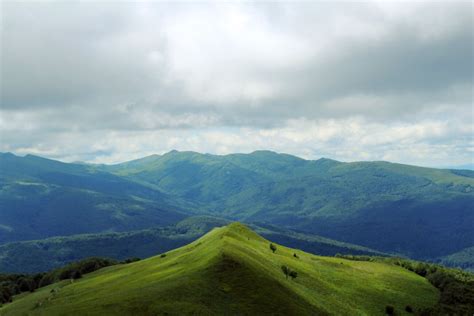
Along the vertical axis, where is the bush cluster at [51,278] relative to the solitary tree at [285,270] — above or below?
below

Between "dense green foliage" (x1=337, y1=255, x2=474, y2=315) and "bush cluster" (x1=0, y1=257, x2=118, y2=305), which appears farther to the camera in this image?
"bush cluster" (x1=0, y1=257, x2=118, y2=305)

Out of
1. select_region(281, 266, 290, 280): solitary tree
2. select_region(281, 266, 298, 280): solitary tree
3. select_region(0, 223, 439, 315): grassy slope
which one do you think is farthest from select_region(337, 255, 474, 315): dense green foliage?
select_region(281, 266, 290, 280): solitary tree

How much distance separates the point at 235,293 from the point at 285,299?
32.7 feet

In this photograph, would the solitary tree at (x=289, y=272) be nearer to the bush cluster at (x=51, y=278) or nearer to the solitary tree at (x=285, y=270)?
the solitary tree at (x=285, y=270)

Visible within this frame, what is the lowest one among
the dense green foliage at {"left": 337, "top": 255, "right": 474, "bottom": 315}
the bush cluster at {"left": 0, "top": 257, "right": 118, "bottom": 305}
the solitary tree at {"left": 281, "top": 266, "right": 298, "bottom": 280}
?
the bush cluster at {"left": 0, "top": 257, "right": 118, "bottom": 305}

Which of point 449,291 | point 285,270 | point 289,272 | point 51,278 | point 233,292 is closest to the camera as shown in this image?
point 233,292

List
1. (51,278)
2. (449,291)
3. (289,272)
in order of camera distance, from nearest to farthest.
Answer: (289,272), (449,291), (51,278)

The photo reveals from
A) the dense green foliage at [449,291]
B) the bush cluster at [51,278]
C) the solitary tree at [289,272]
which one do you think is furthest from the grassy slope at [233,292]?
the bush cluster at [51,278]

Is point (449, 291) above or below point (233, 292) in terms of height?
below

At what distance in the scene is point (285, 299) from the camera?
8288 cm

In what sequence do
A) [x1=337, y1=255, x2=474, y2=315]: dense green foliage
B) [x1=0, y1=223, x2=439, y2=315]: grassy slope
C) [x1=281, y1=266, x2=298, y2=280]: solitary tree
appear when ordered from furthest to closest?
[x1=337, y1=255, x2=474, y2=315]: dense green foliage
[x1=281, y1=266, x2=298, y2=280]: solitary tree
[x1=0, y1=223, x2=439, y2=315]: grassy slope

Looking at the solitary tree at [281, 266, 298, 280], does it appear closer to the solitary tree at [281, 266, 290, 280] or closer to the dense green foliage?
the solitary tree at [281, 266, 290, 280]

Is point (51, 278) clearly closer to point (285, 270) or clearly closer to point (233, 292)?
point (285, 270)

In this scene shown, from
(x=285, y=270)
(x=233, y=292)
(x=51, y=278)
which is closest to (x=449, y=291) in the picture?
(x=285, y=270)
